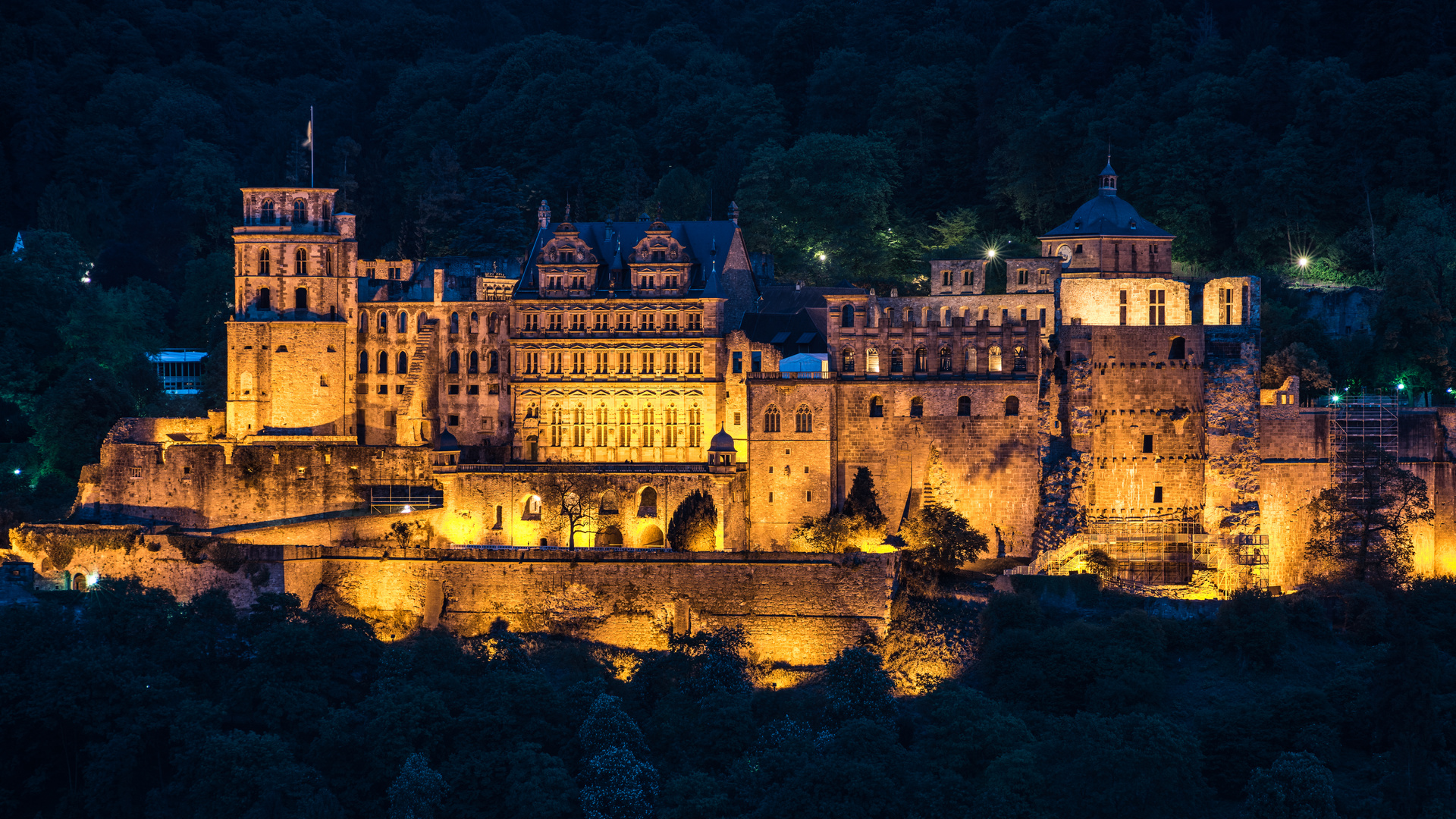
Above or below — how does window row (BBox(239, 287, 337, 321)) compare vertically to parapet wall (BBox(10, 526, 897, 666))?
above

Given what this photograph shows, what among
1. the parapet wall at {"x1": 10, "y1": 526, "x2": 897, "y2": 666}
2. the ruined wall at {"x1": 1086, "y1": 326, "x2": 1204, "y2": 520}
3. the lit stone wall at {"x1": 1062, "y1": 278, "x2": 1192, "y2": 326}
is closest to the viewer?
the parapet wall at {"x1": 10, "y1": 526, "x2": 897, "y2": 666}

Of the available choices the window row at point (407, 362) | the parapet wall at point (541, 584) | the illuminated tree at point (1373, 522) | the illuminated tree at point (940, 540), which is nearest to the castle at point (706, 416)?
the window row at point (407, 362)

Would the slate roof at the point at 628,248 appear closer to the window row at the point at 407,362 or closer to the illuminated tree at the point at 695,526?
the window row at the point at 407,362

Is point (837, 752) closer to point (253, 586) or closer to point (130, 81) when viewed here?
point (253, 586)

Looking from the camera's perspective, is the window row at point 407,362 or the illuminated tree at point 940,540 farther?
the window row at point 407,362

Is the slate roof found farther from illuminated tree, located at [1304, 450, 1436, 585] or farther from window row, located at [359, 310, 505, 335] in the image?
illuminated tree, located at [1304, 450, 1436, 585]

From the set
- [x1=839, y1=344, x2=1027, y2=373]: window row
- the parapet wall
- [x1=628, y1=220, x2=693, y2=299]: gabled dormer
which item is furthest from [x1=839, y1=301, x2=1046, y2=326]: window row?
the parapet wall

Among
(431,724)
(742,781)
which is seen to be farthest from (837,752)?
(431,724)
